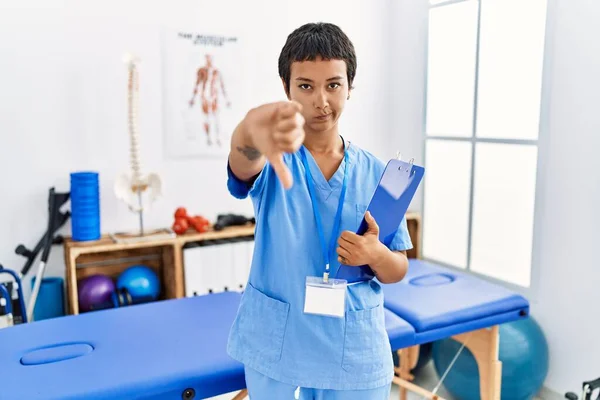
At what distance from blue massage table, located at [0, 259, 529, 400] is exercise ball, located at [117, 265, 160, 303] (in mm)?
869

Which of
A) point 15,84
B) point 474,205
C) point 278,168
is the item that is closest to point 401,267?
point 278,168

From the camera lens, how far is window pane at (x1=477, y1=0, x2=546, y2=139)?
2.82 metres

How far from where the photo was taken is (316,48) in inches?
43.4

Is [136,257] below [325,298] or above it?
below

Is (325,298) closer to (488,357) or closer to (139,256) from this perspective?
(488,357)

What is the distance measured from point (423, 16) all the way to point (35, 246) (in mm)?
2709

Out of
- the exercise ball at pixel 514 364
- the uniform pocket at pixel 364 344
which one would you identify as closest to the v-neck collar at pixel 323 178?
the uniform pocket at pixel 364 344

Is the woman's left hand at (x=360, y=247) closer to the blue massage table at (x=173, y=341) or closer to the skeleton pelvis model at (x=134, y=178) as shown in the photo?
the blue massage table at (x=173, y=341)

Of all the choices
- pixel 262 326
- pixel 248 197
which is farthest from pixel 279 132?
pixel 248 197

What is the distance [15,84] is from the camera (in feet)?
9.07

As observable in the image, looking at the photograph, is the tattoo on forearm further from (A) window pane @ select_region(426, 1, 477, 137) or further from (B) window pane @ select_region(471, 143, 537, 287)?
(A) window pane @ select_region(426, 1, 477, 137)

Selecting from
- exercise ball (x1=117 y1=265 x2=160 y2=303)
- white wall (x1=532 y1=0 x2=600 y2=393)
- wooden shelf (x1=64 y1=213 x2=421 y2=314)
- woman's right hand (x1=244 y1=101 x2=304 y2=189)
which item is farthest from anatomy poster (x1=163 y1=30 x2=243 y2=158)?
woman's right hand (x1=244 y1=101 x2=304 y2=189)

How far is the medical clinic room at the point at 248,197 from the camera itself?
1611 mm

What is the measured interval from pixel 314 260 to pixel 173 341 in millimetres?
735
